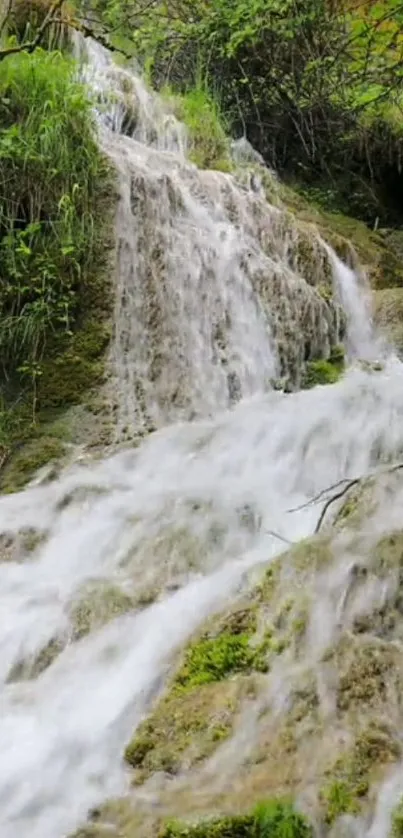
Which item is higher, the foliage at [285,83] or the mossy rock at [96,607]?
the foliage at [285,83]

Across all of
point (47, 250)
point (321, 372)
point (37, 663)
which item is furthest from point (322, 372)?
point (37, 663)

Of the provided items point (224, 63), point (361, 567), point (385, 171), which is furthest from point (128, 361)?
point (385, 171)

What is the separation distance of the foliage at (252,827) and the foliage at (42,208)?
3.29 metres

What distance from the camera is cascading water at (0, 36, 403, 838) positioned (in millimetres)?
2414

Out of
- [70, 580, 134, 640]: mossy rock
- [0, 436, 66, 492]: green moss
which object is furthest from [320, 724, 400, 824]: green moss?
[0, 436, 66, 492]: green moss

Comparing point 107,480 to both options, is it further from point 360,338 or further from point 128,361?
point 360,338

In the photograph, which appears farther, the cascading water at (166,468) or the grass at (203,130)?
the grass at (203,130)

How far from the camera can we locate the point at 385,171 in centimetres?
930

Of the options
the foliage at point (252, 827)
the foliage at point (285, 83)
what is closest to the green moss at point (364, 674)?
the foliage at point (252, 827)

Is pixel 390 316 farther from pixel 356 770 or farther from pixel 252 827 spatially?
pixel 252 827

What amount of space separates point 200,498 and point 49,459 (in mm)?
1054

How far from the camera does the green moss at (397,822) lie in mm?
1741

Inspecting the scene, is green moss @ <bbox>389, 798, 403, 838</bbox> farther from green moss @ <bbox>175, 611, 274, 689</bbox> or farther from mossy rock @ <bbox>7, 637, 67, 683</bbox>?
mossy rock @ <bbox>7, 637, 67, 683</bbox>

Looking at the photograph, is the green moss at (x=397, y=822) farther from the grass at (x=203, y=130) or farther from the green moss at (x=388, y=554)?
the grass at (x=203, y=130)
